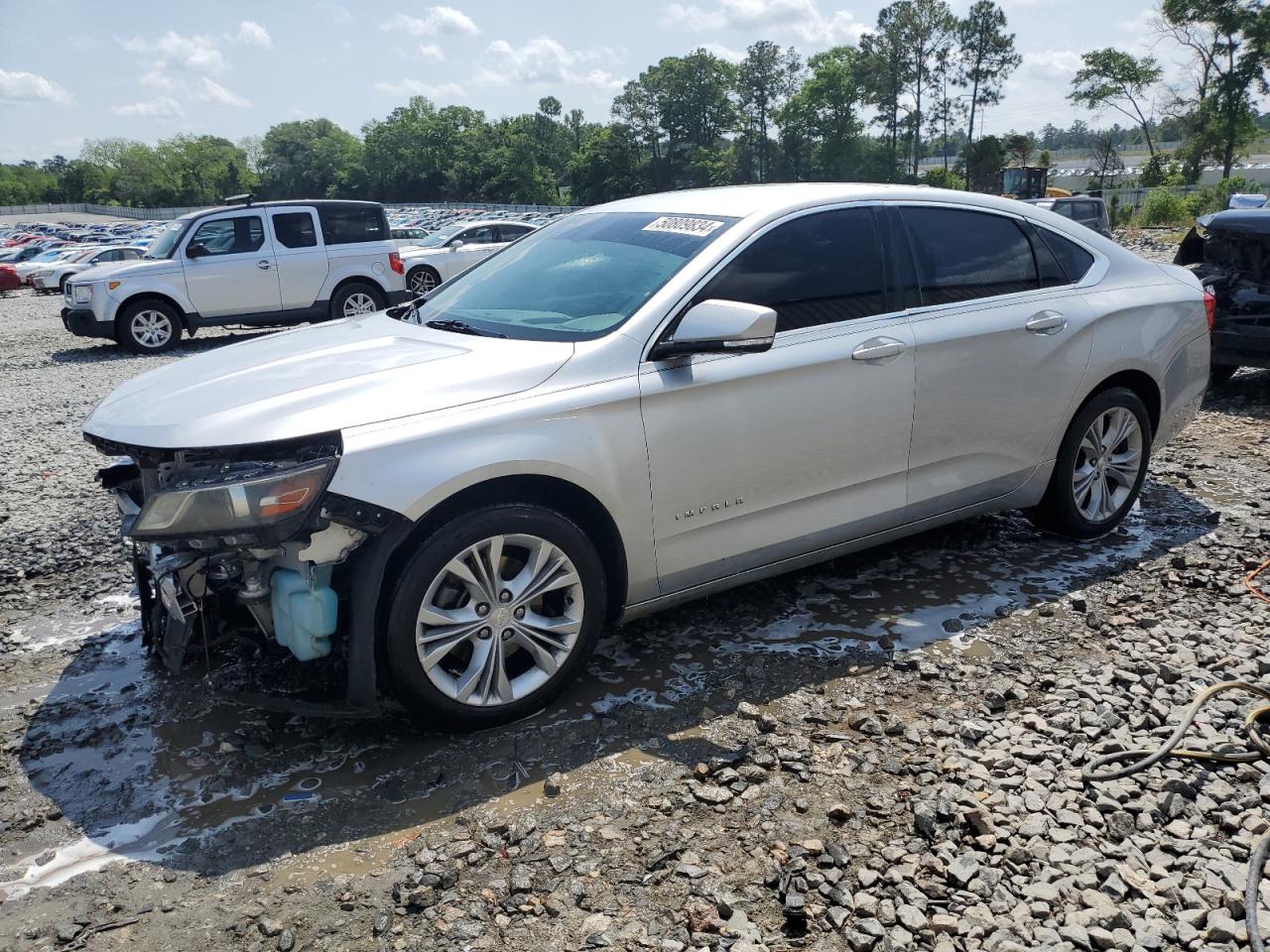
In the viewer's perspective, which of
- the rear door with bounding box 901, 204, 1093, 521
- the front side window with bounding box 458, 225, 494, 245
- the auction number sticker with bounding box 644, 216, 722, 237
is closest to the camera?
the auction number sticker with bounding box 644, 216, 722, 237

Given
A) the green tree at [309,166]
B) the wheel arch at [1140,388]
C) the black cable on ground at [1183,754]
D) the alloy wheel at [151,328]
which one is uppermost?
the green tree at [309,166]

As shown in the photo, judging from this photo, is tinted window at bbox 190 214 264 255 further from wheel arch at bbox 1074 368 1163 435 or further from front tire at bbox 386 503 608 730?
front tire at bbox 386 503 608 730

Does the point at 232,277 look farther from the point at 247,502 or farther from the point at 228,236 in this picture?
the point at 247,502

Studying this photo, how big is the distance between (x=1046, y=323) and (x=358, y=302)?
12.0 metres

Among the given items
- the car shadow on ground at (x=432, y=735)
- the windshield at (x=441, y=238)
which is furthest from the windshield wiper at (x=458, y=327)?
the windshield at (x=441, y=238)

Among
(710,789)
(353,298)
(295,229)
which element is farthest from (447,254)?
(710,789)

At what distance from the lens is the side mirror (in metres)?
3.40

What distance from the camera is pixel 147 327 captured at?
45.3ft

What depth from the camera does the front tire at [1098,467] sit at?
490 cm

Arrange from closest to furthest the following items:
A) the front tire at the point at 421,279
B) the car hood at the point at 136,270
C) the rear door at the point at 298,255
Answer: the car hood at the point at 136,270, the rear door at the point at 298,255, the front tire at the point at 421,279

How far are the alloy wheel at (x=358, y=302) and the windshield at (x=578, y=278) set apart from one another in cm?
1073

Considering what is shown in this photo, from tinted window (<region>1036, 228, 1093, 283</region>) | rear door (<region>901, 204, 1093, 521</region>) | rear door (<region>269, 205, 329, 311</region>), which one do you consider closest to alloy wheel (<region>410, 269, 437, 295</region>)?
rear door (<region>269, 205, 329, 311</region>)

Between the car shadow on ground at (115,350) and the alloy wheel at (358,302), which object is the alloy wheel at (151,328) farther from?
the alloy wheel at (358,302)

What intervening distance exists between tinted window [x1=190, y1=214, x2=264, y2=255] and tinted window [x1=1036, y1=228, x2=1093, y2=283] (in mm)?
11808
